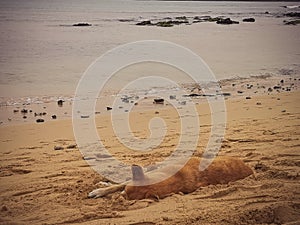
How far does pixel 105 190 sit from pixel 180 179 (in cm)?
90

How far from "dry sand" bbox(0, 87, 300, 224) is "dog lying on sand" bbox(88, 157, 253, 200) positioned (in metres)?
0.10

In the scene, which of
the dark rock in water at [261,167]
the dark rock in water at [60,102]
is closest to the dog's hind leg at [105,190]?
the dark rock in water at [261,167]

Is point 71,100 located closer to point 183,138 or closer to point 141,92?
point 141,92

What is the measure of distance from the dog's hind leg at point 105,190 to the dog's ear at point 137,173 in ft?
1.32

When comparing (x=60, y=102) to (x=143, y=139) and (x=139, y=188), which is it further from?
(x=139, y=188)

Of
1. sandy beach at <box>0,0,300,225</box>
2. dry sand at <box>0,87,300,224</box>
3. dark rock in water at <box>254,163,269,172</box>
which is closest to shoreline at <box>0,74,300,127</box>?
sandy beach at <box>0,0,300,225</box>

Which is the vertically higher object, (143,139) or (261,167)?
(143,139)

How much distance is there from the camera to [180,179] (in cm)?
499

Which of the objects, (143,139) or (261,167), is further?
(143,139)

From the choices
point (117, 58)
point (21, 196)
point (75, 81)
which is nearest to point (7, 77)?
point (75, 81)

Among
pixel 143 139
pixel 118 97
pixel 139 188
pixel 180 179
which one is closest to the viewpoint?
pixel 139 188

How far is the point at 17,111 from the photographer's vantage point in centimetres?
1037

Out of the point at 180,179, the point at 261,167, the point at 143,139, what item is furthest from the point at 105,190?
the point at 143,139

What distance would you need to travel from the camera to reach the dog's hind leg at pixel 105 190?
502 centimetres
